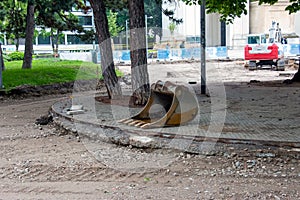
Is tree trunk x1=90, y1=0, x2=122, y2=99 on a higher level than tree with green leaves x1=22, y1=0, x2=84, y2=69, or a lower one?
lower

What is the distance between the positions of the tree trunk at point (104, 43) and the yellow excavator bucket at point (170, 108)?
299 centimetres

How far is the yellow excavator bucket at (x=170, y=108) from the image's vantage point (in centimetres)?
734

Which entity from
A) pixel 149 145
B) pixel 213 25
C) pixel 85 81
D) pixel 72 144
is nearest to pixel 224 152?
pixel 149 145

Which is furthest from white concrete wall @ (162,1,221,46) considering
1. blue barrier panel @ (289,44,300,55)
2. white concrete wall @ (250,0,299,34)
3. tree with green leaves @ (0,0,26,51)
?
tree with green leaves @ (0,0,26,51)

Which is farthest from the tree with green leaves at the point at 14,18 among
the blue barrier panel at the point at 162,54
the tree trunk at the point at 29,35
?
the blue barrier panel at the point at 162,54

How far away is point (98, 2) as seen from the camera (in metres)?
10.9

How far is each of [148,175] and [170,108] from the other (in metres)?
2.18

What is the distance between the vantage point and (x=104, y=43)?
1095 centimetres

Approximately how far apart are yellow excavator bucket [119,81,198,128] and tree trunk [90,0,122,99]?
118 inches

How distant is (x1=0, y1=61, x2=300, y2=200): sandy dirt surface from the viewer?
477 cm

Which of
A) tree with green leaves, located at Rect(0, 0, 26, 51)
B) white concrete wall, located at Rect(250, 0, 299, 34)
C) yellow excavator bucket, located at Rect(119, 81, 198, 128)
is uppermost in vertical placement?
white concrete wall, located at Rect(250, 0, 299, 34)

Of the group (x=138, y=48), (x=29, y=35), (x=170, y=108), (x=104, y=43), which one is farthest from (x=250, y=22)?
(x=170, y=108)

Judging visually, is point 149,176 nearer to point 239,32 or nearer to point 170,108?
point 170,108

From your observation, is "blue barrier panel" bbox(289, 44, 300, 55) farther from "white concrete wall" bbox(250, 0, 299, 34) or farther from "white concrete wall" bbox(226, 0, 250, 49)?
"white concrete wall" bbox(226, 0, 250, 49)
